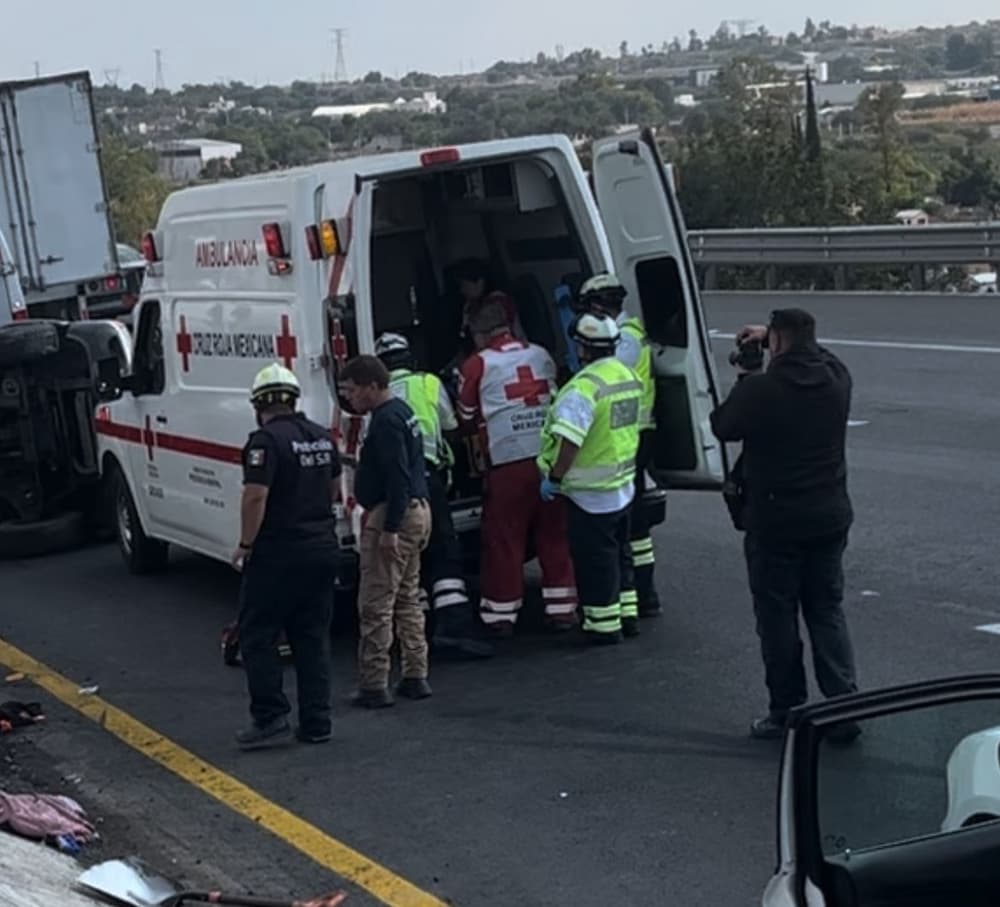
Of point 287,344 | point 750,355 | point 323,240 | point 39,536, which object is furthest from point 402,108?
point 750,355

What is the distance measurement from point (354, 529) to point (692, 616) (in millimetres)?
1877

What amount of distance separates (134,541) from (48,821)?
5163mm

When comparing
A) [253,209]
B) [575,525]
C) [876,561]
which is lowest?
[876,561]

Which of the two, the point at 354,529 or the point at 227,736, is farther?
the point at 354,529

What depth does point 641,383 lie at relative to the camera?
9.34 m

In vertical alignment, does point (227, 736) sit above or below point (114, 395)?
below

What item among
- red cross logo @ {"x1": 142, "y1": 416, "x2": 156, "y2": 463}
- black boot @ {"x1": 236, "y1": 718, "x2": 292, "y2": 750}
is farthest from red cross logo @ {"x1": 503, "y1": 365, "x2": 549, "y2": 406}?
red cross logo @ {"x1": 142, "y1": 416, "x2": 156, "y2": 463}

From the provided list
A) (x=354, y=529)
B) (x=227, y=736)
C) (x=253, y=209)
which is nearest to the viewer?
(x=227, y=736)

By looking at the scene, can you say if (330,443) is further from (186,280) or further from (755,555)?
(186,280)

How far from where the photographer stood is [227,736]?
8.30 m

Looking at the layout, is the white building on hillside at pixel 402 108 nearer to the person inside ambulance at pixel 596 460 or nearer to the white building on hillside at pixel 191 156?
the white building on hillside at pixel 191 156

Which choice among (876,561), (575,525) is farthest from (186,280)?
(876,561)

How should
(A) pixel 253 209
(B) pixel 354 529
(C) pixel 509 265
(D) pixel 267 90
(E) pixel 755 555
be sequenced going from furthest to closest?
(D) pixel 267 90 < (C) pixel 509 265 < (A) pixel 253 209 < (B) pixel 354 529 < (E) pixel 755 555

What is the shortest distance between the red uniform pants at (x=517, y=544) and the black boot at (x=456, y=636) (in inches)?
9.7
